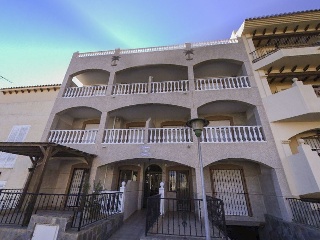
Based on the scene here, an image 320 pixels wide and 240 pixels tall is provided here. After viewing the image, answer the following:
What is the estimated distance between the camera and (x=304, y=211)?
22.3ft

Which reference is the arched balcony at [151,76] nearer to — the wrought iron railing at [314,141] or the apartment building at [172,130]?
the apartment building at [172,130]

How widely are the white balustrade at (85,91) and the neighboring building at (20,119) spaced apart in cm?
190

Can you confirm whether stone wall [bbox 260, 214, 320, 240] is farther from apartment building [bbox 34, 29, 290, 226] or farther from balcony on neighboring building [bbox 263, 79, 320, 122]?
balcony on neighboring building [bbox 263, 79, 320, 122]

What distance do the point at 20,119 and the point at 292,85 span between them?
718 inches

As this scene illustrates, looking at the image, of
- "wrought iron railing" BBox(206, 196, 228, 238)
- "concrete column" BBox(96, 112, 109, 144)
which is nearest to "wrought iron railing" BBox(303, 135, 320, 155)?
"wrought iron railing" BBox(206, 196, 228, 238)

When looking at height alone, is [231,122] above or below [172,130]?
above

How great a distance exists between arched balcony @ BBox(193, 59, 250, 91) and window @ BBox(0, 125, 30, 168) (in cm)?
1270

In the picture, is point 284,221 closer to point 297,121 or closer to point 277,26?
point 297,121

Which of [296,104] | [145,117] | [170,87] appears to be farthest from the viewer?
[145,117]

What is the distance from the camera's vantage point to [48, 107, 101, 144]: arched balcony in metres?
10.6

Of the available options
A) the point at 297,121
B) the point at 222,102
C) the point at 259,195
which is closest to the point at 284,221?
the point at 259,195

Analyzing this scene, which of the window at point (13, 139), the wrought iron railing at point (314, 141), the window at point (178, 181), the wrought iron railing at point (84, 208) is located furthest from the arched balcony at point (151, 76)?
the wrought iron railing at point (314, 141)

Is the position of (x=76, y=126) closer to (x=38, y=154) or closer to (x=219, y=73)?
(x=38, y=154)

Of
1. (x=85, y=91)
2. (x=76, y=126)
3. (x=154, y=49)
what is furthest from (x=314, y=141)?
(x=76, y=126)
